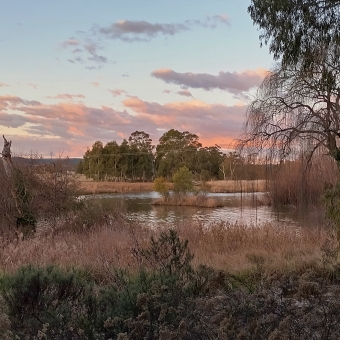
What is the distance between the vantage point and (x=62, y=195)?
16953 millimetres

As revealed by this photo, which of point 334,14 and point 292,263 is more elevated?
point 334,14

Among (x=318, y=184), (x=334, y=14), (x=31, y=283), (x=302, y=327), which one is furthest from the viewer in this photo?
(x=318, y=184)

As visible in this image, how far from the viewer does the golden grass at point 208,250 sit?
Result: 726 cm

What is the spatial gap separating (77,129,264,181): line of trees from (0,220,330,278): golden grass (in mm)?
50796

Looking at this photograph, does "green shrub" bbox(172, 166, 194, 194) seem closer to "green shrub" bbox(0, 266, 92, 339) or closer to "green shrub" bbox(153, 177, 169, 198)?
"green shrub" bbox(153, 177, 169, 198)

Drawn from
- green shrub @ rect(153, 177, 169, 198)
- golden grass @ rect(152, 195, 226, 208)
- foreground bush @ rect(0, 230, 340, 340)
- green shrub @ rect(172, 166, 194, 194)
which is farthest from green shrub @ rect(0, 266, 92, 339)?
green shrub @ rect(153, 177, 169, 198)

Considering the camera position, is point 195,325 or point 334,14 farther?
point 334,14

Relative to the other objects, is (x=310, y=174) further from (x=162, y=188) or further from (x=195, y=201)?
(x=162, y=188)

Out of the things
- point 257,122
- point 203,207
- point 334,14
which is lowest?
point 203,207

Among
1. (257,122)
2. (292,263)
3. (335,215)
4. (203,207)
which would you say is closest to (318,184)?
(257,122)

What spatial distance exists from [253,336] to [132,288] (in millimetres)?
1397

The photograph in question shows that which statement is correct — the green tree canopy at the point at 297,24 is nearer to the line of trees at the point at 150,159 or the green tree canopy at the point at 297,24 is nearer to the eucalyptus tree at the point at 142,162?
the line of trees at the point at 150,159

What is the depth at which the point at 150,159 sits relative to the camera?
244ft

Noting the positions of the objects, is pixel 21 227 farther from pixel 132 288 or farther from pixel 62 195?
pixel 132 288
